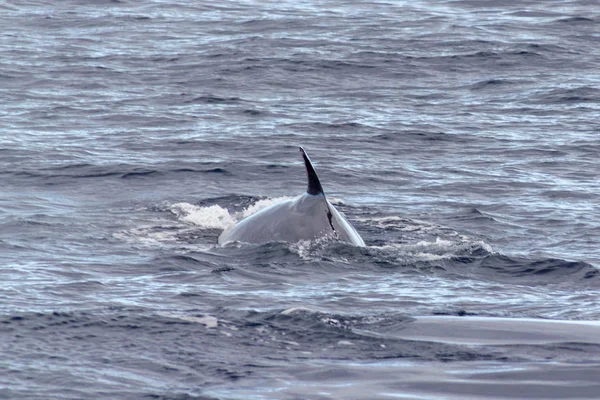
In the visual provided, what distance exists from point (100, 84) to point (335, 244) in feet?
43.5

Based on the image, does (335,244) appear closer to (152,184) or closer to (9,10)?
(152,184)

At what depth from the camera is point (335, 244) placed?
12.5 metres

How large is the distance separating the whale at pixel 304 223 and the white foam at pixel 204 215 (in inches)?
42.8

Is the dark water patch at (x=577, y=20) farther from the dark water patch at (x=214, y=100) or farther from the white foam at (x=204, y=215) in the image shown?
the white foam at (x=204, y=215)

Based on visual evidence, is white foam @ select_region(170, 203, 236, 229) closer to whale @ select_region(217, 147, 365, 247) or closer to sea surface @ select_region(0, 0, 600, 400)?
sea surface @ select_region(0, 0, 600, 400)

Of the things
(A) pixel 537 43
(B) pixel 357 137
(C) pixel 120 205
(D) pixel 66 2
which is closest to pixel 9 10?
(D) pixel 66 2

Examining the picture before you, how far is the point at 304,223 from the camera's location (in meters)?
12.6

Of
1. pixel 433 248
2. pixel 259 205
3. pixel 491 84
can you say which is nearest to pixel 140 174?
pixel 259 205

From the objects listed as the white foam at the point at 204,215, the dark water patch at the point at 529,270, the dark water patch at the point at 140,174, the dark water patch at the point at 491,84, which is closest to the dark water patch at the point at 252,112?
the dark water patch at the point at 491,84

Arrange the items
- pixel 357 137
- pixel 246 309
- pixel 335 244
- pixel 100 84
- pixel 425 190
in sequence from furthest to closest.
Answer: pixel 100 84
pixel 357 137
pixel 425 190
pixel 335 244
pixel 246 309

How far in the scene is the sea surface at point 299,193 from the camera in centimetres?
869

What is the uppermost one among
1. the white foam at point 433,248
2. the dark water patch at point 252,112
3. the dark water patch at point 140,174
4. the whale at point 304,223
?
the whale at point 304,223

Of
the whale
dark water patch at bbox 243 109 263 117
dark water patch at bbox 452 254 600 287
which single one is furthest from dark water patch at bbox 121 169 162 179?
dark water patch at bbox 452 254 600 287

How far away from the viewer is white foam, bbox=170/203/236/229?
1433 centimetres
